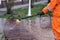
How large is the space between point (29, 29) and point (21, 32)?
2.21 ft

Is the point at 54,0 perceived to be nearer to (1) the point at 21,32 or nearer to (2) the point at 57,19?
(2) the point at 57,19

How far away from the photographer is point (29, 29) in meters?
9.78

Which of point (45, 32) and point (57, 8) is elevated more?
point (57, 8)

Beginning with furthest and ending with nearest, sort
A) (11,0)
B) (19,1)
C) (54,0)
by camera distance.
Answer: (19,1) → (11,0) → (54,0)

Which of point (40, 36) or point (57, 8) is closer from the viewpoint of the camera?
point (57, 8)

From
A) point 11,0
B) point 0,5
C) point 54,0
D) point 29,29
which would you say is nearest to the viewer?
point 54,0

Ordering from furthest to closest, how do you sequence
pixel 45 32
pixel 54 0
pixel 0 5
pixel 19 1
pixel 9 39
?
1. pixel 19 1
2. pixel 0 5
3. pixel 45 32
4. pixel 9 39
5. pixel 54 0

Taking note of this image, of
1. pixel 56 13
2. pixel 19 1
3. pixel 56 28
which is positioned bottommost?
pixel 19 1

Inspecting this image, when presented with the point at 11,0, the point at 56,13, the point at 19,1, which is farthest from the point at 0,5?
the point at 56,13

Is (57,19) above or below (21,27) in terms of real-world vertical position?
above

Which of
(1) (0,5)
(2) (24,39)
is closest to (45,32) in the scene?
(2) (24,39)

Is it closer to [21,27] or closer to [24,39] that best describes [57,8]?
[24,39]

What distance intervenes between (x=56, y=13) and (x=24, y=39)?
10.5 ft

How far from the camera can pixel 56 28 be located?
4.91 metres
